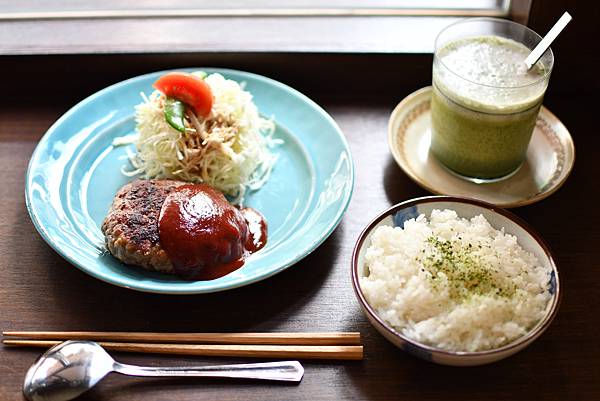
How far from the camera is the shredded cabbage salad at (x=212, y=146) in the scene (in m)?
2.27

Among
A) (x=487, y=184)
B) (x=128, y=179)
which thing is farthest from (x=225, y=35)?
(x=487, y=184)

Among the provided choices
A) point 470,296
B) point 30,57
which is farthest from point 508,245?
point 30,57

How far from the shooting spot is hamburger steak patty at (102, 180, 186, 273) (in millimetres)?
1873

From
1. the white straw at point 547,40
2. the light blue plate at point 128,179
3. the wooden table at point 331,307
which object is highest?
the white straw at point 547,40

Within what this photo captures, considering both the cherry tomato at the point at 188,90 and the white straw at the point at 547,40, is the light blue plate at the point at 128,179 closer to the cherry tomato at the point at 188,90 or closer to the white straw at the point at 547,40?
the cherry tomato at the point at 188,90

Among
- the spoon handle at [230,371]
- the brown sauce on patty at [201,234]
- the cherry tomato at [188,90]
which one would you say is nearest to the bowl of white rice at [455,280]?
the spoon handle at [230,371]

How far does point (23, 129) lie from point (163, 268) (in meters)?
1.05

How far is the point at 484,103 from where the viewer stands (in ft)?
6.70

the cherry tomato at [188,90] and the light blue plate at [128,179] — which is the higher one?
the cherry tomato at [188,90]

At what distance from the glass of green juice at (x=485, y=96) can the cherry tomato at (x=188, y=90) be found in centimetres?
79

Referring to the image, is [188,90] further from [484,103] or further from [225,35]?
[484,103]

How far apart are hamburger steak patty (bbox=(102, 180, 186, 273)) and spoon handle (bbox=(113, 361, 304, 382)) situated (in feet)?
1.04

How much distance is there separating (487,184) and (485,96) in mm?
352

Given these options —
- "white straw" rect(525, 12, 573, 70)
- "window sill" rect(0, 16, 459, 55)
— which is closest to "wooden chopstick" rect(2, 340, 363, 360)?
"white straw" rect(525, 12, 573, 70)
